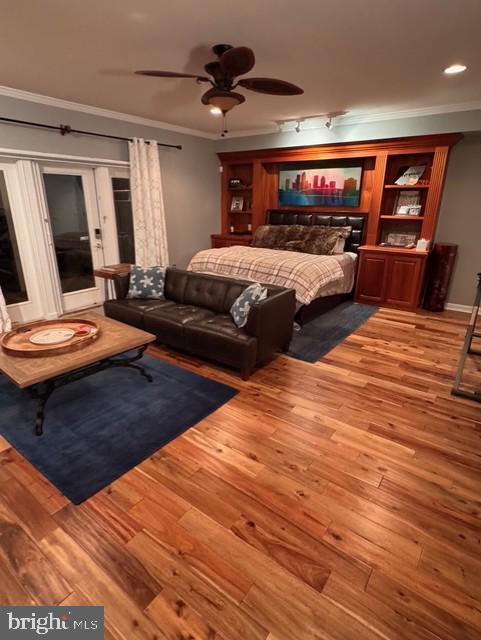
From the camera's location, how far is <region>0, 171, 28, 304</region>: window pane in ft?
13.2

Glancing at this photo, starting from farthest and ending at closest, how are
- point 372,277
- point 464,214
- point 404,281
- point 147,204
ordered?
point 147,204 → point 372,277 → point 404,281 → point 464,214

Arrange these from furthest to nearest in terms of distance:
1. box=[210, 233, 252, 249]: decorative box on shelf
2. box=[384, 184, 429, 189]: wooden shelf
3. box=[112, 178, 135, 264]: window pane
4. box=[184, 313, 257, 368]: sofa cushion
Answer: box=[210, 233, 252, 249]: decorative box on shelf, box=[112, 178, 135, 264]: window pane, box=[384, 184, 429, 189]: wooden shelf, box=[184, 313, 257, 368]: sofa cushion

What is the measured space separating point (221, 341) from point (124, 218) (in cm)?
335

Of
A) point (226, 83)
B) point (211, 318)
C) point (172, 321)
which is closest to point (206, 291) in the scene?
point (211, 318)

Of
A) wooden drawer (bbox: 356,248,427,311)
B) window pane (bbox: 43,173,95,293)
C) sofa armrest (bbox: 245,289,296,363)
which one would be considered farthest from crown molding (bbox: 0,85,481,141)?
sofa armrest (bbox: 245,289,296,363)

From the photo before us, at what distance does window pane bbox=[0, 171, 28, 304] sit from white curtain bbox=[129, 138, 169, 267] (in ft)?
5.41

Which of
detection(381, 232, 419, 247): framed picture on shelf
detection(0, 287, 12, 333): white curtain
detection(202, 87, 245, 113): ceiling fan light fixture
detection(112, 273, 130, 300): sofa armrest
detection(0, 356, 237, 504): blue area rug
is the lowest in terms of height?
detection(0, 356, 237, 504): blue area rug

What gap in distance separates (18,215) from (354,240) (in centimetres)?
471

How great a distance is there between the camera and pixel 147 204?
531cm

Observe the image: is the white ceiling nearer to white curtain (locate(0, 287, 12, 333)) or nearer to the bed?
the bed

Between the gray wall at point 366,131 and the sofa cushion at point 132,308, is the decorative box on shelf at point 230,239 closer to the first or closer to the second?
the gray wall at point 366,131

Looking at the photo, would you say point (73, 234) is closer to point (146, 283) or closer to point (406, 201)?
point (146, 283)

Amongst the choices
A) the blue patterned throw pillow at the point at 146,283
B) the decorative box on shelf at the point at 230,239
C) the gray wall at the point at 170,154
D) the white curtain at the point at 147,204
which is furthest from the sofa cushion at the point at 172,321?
the decorative box on shelf at the point at 230,239

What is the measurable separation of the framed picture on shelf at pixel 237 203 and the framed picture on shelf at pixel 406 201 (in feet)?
9.29
